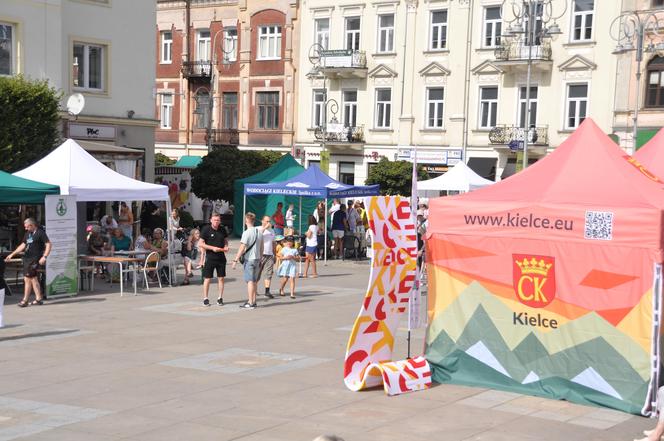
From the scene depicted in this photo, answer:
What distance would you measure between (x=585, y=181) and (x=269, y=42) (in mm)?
38468

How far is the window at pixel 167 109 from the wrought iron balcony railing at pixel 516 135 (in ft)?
62.9

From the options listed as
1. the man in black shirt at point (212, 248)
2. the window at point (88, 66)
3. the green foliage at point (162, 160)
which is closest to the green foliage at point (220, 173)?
the window at point (88, 66)

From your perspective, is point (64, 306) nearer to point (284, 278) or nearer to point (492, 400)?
point (284, 278)

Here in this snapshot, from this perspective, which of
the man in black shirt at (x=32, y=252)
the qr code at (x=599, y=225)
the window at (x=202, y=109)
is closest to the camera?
the qr code at (x=599, y=225)

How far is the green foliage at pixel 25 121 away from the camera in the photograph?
23484 millimetres

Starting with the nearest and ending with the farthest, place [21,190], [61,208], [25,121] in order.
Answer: [21,190] → [61,208] → [25,121]

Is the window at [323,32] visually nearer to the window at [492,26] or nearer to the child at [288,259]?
the window at [492,26]

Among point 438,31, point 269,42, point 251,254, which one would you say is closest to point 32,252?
point 251,254

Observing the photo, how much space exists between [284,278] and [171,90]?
34.0m

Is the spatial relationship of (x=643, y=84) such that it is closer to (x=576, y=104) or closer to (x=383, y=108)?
(x=576, y=104)

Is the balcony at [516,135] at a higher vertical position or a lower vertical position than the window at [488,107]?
lower

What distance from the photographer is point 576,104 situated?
39500mm

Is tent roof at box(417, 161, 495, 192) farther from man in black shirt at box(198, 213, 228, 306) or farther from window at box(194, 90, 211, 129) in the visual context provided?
window at box(194, 90, 211, 129)

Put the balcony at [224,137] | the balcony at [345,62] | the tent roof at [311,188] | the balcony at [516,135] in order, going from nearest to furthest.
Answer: the tent roof at [311,188] < the balcony at [516,135] < the balcony at [345,62] < the balcony at [224,137]
